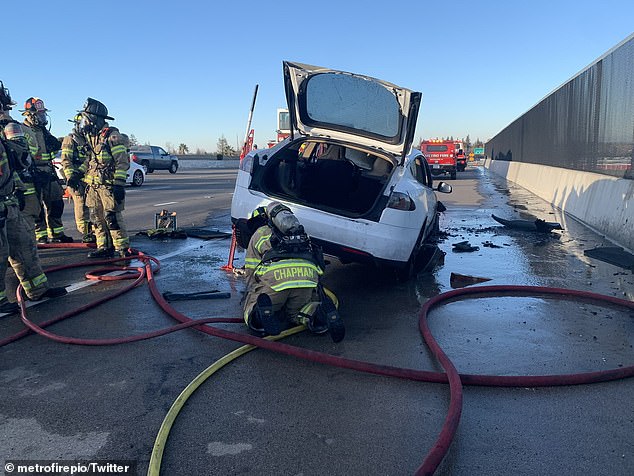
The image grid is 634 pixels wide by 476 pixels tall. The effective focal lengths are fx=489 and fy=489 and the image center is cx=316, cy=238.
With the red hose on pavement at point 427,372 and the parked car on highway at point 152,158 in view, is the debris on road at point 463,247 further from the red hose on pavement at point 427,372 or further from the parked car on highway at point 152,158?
the parked car on highway at point 152,158

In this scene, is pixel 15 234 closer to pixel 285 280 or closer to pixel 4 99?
pixel 4 99

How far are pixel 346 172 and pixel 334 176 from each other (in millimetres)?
160

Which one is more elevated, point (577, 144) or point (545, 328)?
point (577, 144)

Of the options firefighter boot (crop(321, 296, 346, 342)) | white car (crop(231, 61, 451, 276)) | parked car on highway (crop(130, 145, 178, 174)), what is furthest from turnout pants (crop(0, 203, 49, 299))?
parked car on highway (crop(130, 145, 178, 174))

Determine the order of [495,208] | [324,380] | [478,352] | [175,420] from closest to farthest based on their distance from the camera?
[175,420] < [324,380] < [478,352] < [495,208]

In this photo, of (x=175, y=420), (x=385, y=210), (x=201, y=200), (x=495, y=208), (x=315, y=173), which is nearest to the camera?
(x=175, y=420)

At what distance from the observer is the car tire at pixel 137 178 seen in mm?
20123

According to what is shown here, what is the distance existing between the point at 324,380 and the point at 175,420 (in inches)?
37.7

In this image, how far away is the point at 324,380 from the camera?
3139 mm

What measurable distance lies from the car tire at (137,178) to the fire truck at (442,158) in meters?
15.5

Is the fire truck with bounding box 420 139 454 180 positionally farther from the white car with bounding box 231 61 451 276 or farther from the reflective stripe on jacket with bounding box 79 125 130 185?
the reflective stripe on jacket with bounding box 79 125 130 185

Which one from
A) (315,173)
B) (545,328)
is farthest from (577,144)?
(545,328)

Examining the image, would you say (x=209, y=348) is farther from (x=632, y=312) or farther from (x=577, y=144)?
(x=577, y=144)

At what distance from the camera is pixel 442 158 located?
28188 mm
